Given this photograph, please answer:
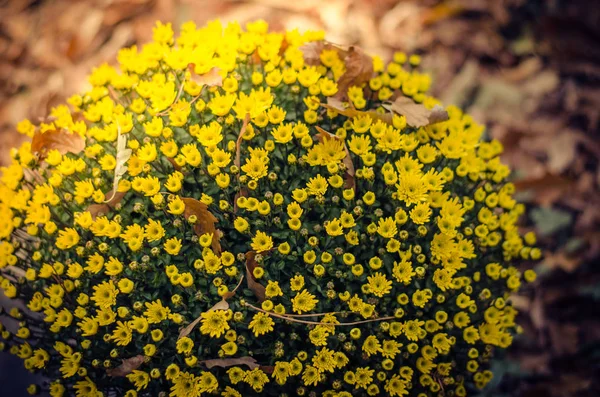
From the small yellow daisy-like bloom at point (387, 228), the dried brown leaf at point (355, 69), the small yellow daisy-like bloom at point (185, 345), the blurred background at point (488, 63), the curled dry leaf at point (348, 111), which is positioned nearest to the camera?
the small yellow daisy-like bloom at point (185, 345)

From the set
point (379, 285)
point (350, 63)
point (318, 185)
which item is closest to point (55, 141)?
point (318, 185)

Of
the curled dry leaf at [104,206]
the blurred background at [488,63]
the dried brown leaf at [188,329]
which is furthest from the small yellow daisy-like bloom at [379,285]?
the blurred background at [488,63]

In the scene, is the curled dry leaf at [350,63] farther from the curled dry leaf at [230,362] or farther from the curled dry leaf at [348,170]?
the curled dry leaf at [230,362]

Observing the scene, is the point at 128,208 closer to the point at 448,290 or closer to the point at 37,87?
the point at 448,290

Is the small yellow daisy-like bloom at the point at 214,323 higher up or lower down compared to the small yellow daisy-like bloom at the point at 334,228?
lower down

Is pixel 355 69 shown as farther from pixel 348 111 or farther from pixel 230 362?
pixel 230 362

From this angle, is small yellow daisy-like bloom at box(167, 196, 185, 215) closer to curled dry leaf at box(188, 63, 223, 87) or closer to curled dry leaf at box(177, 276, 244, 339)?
curled dry leaf at box(177, 276, 244, 339)

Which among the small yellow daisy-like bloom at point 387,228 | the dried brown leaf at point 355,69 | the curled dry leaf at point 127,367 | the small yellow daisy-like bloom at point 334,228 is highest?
the dried brown leaf at point 355,69
